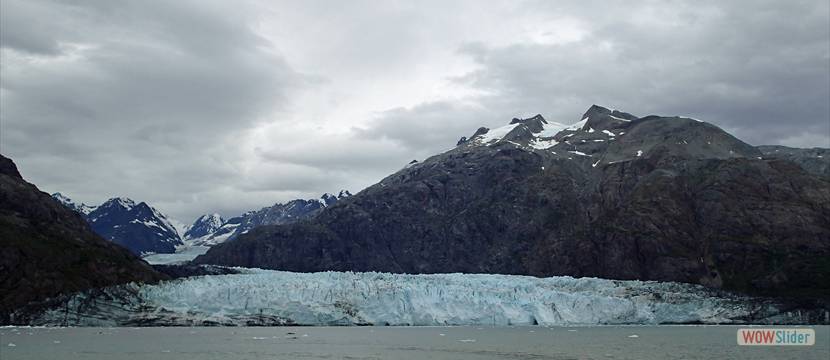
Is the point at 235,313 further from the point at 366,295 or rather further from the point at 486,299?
the point at 486,299

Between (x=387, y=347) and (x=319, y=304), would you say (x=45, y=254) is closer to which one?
(x=319, y=304)

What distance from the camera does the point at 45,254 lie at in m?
162

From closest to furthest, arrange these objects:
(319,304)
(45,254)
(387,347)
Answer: (387,347) < (319,304) < (45,254)

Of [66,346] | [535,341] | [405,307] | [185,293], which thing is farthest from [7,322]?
[535,341]

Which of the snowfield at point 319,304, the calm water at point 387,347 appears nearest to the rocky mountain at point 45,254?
the snowfield at point 319,304

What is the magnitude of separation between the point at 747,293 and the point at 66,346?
550ft

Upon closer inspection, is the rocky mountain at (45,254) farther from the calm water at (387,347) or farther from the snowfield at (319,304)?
the calm water at (387,347)

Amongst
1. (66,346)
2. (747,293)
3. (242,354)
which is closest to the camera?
(242,354)

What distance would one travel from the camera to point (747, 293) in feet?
655

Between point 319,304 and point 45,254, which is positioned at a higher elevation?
point 45,254

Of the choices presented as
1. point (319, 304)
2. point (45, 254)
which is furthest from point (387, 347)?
point (45, 254)

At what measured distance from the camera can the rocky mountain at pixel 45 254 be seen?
15088 centimetres

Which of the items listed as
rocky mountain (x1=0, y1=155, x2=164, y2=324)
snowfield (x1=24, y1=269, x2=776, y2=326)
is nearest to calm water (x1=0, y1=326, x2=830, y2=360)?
snowfield (x1=24, y1=269, x2=776, y2=326)

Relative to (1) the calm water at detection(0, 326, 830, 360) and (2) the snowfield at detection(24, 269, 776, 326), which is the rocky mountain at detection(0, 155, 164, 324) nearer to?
(2) the snowfield at detection(24, 269, 776, 326)
